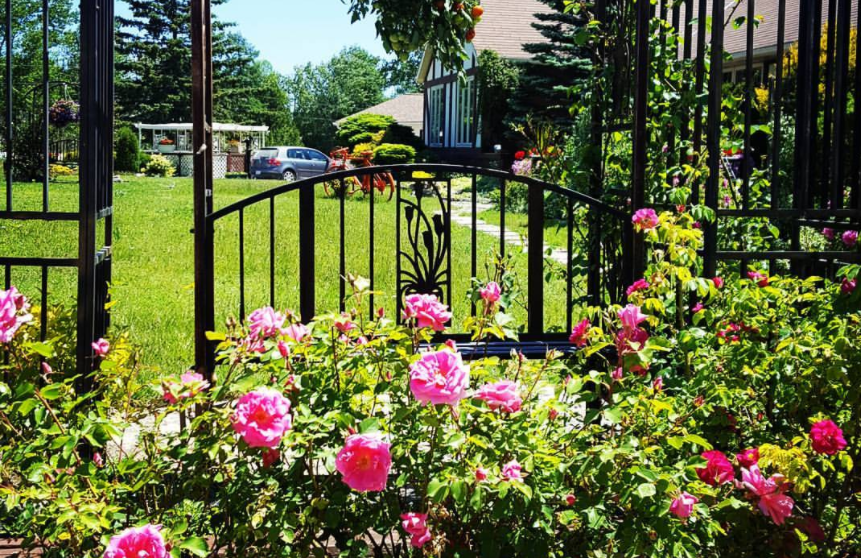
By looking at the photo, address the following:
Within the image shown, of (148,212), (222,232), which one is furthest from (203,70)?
(148,212)

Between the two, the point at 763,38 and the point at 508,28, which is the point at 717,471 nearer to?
the point at 763,38

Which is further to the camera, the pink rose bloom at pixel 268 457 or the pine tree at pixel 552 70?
the pine tree at pixel 552 70

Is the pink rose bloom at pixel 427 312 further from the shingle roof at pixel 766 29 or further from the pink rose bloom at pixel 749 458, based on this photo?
the shingle roof at pixel 766 29

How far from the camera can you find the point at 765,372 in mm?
2621

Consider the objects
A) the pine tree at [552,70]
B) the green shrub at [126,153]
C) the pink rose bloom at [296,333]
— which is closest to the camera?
the pink rose bloom at [296,333]

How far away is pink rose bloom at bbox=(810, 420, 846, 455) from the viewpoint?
220 cm

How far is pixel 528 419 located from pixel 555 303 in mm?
5652

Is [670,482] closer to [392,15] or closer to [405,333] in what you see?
[405,333]

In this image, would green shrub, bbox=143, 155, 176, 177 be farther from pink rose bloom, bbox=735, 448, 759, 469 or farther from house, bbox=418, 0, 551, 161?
pink rose bloom, bbox=735, 448, 759, 469

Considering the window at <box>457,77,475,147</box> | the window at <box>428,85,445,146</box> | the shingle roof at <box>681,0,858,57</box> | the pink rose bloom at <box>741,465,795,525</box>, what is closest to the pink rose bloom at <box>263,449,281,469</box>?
the pink rose bloom at <box>741,465,795,525</box>

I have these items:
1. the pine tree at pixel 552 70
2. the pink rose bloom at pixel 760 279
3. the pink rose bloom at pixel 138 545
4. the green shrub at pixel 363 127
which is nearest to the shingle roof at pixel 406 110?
the green shrub at pixel 363 127

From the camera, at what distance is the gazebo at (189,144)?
3621 cm

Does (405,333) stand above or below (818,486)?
above

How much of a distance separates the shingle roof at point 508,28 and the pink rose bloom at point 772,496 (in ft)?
86.4
